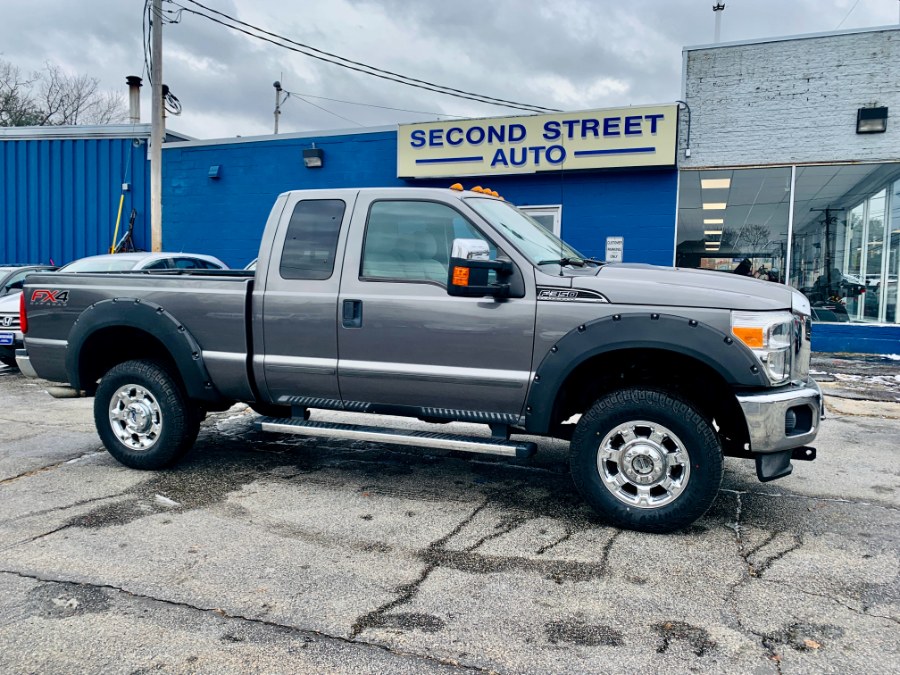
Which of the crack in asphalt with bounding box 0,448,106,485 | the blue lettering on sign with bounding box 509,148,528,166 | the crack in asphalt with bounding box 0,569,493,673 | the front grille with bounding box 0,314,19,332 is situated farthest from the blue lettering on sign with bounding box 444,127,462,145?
the crack in asphalt with bounding box 0,569,493,673

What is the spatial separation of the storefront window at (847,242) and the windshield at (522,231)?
9.05 meters

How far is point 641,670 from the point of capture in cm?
270

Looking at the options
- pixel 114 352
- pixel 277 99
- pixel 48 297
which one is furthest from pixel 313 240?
pixel 277 99

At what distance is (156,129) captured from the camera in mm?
15625

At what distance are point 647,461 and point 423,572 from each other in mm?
1436

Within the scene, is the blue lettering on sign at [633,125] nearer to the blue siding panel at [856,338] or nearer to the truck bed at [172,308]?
the blue siding panel at [856,338]

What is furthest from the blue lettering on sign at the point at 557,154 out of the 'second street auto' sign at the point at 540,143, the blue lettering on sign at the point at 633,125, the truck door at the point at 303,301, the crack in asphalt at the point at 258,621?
the crack in asphalt at the point at 258,621

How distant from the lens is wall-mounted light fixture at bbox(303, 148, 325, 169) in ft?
47.8

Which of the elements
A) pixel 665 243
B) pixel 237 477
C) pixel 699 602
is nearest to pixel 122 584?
pixel 237 477

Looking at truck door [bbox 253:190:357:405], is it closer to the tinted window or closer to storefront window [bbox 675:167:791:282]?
the tinted window

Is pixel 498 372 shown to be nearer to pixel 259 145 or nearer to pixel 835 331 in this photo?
pixel 835 331

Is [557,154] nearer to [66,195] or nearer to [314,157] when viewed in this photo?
[314,157]

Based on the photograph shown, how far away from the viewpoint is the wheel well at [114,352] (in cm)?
538

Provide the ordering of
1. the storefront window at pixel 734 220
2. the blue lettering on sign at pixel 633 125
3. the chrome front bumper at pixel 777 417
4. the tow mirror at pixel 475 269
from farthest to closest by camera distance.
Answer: the storefront window at pixel 734 220
the blue lettering on sign at pixel 633 125
the tow mirror at pixel 475 269
the chrome front bumper at pixel 777 417
